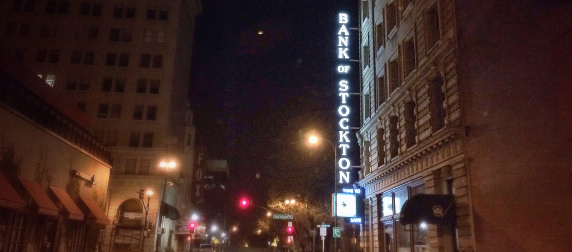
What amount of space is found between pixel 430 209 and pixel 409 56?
10.5 metres

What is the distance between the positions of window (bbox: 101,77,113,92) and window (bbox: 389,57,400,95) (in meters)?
37.8

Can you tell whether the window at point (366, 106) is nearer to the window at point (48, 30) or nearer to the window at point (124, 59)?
the window at point (124, 59)

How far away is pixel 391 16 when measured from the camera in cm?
2989

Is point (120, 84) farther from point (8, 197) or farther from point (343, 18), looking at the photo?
point (8, 197)

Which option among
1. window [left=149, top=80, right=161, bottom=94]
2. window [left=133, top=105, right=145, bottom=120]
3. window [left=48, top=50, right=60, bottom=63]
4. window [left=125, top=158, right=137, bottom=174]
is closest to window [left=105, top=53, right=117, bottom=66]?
window [left=149, top=80, right=161, bottom=94]

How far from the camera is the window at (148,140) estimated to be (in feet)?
176

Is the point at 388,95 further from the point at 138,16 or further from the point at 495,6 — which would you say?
the point at 138,16

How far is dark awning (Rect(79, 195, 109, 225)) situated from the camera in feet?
98.2

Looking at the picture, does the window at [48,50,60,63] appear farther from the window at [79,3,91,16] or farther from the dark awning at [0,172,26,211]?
the dark awning at [0,172,26,211]

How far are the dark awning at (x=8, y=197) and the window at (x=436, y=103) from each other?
729 inches

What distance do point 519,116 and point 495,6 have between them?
4336 mm

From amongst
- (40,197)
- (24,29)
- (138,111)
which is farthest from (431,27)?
(24,29)

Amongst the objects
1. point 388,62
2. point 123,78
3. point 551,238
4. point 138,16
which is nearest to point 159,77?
point 123,78

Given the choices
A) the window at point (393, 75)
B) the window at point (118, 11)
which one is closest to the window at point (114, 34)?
the window at point (118, 11)
